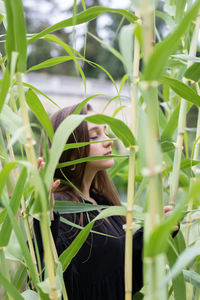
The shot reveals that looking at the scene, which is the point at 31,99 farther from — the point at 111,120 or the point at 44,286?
the point at 44,286

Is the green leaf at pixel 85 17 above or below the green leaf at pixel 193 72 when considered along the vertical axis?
above

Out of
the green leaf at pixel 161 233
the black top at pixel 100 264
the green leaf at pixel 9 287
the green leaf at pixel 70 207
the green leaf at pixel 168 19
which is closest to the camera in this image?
the green leaf at pixel 161 233

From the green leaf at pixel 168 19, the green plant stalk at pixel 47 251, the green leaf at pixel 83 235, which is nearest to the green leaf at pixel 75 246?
the green leaf at pixel 83 235

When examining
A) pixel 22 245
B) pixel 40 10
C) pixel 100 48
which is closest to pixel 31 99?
pixel 22 245

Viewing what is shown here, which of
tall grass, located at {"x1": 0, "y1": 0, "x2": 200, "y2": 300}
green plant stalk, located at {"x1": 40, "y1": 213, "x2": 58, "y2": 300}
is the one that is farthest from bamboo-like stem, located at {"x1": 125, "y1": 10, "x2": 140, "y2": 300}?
green plant stalk, located at {"x1": 40, "y1": 213, "x2": 58, "y2": 300}

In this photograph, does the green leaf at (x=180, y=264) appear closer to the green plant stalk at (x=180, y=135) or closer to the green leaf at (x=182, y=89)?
the green leaf at (x=182, y=89)

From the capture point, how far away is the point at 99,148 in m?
0.88

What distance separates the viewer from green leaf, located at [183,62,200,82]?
59 cm

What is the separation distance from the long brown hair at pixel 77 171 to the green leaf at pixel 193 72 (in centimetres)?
27

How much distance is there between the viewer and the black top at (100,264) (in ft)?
2.63

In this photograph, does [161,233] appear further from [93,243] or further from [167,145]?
[93,243]

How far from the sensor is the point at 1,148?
50cm

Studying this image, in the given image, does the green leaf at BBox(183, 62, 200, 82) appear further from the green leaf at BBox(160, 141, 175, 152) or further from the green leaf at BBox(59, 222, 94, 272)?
the green leaf at BBox(59, 222, 94, 272)

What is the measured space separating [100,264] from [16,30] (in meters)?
0.59
